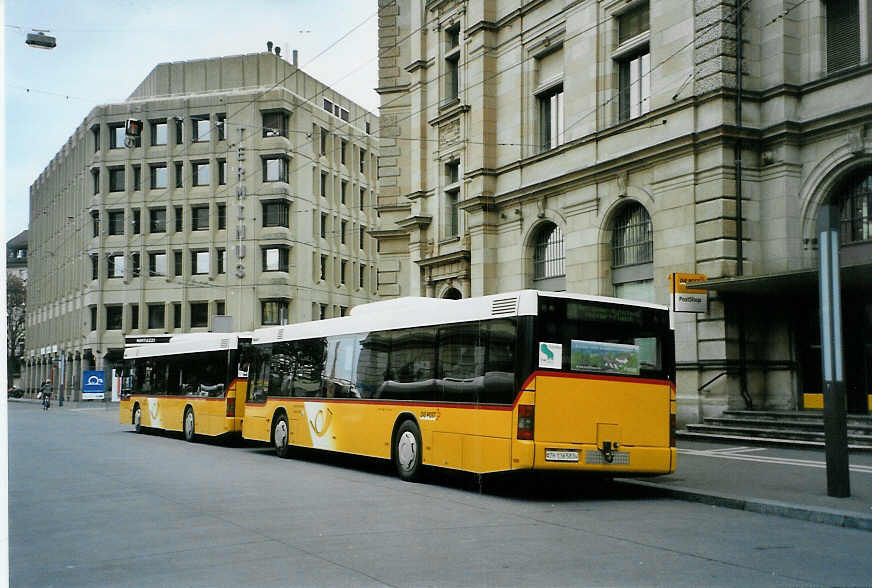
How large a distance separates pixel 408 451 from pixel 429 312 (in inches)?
89.0

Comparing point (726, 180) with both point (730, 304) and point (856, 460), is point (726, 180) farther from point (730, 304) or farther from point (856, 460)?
point (856, 460)

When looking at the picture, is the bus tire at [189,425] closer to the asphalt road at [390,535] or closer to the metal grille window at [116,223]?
the asphalt road at [390,535]

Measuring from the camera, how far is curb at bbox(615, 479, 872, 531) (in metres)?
10.6

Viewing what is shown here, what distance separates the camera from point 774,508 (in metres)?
11.6

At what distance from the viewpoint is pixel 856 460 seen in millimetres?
17125

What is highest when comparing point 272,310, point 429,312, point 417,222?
point 417,222

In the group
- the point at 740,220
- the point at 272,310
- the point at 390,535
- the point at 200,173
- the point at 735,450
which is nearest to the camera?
the point at 390,535

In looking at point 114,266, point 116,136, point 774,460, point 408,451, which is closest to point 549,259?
point 774,460

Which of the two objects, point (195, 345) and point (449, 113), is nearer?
point (195, 345)

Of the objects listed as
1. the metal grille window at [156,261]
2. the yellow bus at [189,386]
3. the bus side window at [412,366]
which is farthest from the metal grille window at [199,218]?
the bus side window at [412,366]

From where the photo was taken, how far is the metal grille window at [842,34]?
21.5 metres

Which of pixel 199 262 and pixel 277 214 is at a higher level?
pixel 277 214

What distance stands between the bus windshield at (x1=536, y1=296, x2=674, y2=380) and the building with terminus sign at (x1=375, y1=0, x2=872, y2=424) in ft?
18.9

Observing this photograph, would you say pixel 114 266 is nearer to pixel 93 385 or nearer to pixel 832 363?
pixel 93 385
